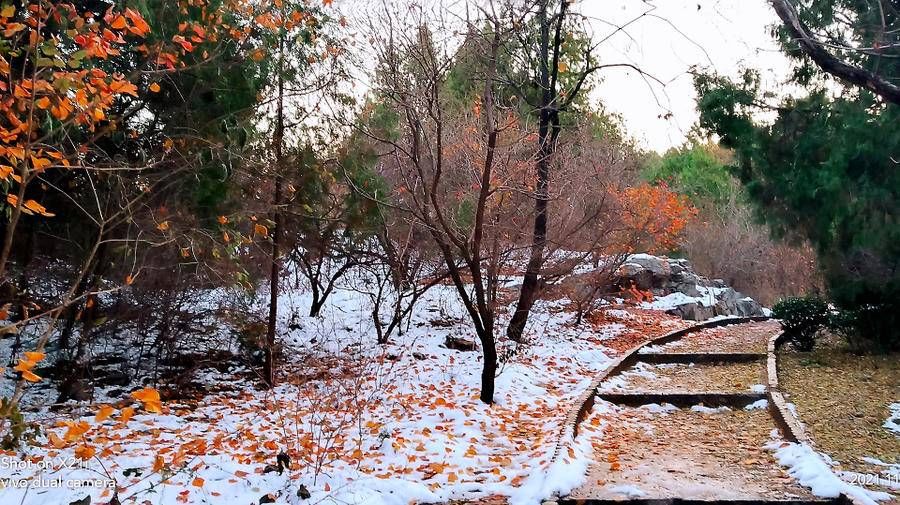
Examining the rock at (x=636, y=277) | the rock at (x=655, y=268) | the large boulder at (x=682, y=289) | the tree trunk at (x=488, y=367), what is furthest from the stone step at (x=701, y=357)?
the rock at (x=655, y=268)

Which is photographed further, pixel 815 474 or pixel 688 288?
pixel 688 288

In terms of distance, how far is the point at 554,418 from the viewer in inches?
301

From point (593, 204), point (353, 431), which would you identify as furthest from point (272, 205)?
point (593, 204)

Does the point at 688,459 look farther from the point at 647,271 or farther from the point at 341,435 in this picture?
the point at 647,271

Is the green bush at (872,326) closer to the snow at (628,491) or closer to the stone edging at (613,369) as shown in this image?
the stone edging at (613,369)

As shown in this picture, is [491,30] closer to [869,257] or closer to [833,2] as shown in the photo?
[833,2]

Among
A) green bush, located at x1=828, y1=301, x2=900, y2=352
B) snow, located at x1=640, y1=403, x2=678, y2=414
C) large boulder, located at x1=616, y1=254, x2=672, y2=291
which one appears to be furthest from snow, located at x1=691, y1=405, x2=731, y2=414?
large boulder, located at x1=616, y1=254, x2=672, y2=291

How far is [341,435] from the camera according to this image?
6539 mm

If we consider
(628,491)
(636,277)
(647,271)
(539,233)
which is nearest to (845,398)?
(628,491)

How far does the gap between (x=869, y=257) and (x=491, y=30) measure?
762cm

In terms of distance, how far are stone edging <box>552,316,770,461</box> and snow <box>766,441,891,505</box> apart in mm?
1878

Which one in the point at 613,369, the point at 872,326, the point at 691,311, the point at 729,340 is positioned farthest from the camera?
the point at 691,311

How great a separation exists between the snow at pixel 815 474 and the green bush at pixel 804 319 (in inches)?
249

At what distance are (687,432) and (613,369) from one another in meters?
2.97
